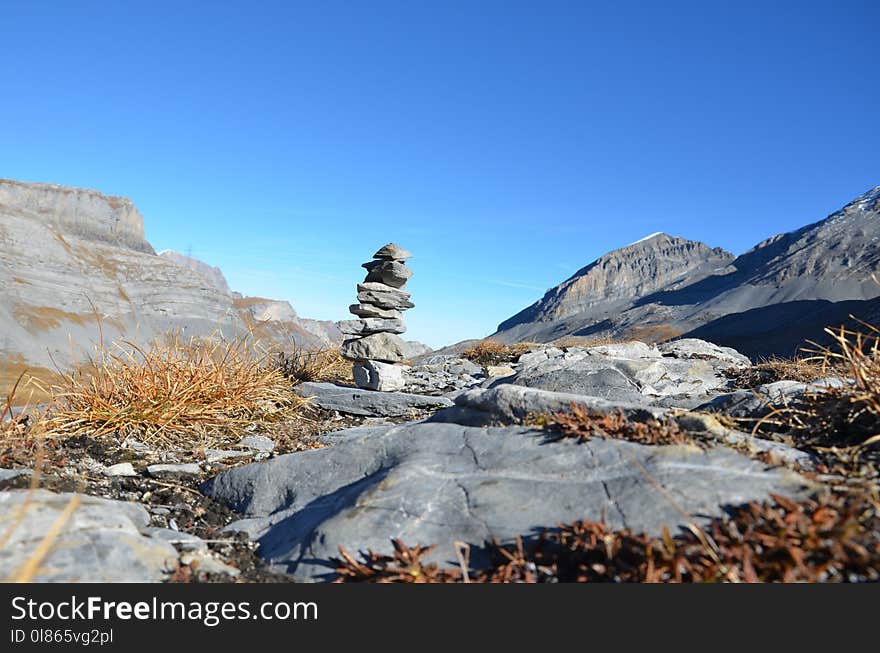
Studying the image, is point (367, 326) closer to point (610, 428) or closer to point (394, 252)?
point (394, 252)

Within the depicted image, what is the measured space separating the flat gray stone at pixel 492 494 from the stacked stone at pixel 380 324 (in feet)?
20.6

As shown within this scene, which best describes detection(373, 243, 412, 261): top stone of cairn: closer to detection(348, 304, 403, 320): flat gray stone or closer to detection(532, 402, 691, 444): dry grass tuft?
detection(348, 304, 403, 320): flat gray stone

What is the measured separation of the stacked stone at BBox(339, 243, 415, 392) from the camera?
10.7m

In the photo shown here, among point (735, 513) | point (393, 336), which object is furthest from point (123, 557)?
point (393, 336)

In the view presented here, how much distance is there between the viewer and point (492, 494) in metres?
3.44

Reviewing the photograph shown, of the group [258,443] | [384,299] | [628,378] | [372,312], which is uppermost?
[384,299]

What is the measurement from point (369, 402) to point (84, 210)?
105588 millimetres

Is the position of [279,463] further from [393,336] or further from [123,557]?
[393,336]

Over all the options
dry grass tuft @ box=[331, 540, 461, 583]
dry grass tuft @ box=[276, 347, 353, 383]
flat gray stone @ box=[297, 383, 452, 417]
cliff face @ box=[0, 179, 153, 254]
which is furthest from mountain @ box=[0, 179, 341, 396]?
dry grass tuft @ box=[331, 540, 461, 583]

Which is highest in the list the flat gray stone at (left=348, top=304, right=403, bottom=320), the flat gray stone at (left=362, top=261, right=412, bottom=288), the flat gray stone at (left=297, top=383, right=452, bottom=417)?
the flat gray stone at (left=362, top=261, right=412, bottom=288)

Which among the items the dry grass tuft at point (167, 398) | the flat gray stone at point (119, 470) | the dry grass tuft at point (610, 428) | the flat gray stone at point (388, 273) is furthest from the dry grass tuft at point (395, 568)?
the flat gray stone at point (388, 273)

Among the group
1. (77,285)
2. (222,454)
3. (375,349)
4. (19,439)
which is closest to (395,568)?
(222,454)

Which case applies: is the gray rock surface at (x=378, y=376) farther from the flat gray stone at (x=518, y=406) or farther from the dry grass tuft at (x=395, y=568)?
the dry grass tuft at (x=395, y=568)

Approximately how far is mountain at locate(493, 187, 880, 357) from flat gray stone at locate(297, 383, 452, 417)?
45.2m
